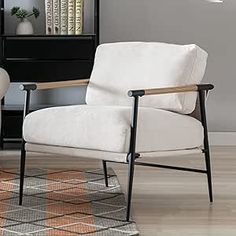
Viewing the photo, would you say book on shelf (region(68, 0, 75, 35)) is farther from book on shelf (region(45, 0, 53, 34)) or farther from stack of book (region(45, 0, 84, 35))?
book on shelf (region(45, 0, 53, 34))

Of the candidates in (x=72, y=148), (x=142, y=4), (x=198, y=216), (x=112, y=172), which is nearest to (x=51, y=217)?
(x=72, y=148)

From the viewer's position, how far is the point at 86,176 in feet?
12.3

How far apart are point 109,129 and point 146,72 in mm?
537

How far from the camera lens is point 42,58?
188 inches

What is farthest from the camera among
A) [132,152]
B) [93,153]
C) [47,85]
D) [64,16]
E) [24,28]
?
[24,28]

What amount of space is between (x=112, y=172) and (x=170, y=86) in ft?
3.14

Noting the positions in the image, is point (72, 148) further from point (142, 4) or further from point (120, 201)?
point (142, 4)

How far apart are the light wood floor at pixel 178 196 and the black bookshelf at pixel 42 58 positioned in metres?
0.29

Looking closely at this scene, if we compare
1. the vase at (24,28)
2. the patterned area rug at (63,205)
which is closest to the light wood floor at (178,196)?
the patterned area rug at (63,205)

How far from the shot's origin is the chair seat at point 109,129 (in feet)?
9.16

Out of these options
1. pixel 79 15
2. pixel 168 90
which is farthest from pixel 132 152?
pixel 79 15

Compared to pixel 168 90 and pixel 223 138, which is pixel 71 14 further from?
pixel 168 90

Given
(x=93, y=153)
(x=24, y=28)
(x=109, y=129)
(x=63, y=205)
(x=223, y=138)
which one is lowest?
(x=223, y=138)

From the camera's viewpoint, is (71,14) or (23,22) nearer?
(71,14)
